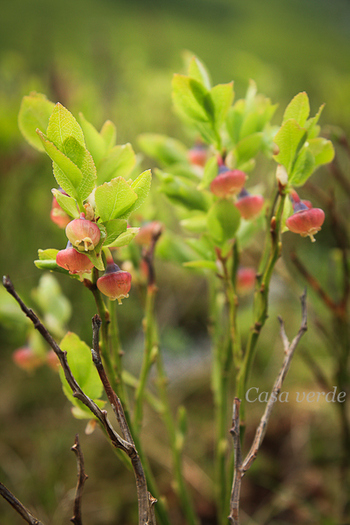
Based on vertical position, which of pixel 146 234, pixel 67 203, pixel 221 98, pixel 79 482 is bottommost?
pixel 79 482

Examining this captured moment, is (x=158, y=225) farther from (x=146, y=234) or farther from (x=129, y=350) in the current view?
(x=129, y=350)

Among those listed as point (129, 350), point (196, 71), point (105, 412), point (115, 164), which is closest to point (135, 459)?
point (105, 412)

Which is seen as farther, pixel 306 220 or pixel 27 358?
pixel 27 358

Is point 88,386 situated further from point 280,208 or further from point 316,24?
point 316,24

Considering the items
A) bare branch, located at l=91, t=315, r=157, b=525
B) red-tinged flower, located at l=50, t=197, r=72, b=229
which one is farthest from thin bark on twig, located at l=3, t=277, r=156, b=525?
red-tinged flower, located at l=50, t=197, r=72, b=229

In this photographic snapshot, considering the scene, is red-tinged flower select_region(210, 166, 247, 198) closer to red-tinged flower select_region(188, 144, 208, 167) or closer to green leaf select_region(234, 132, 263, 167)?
green leaf select_region(234, 132, 263, 167)

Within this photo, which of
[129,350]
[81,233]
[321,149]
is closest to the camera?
Result: [81,233]
